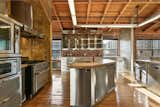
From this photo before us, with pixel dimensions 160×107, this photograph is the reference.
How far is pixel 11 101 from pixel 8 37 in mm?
964

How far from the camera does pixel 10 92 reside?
346 centimetres

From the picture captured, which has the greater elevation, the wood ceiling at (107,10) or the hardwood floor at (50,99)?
the wood ceiling at (107,10)

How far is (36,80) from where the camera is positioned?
5.91 meters

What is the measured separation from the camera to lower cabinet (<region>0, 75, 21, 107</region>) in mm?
3094

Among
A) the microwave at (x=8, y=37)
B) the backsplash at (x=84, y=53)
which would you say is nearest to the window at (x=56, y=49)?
the backsplash at (x=84, y=53)

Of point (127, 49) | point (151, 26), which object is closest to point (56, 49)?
point (127, 49)

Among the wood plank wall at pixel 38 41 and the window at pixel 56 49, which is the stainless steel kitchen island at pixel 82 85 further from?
the window at pixel 56 49

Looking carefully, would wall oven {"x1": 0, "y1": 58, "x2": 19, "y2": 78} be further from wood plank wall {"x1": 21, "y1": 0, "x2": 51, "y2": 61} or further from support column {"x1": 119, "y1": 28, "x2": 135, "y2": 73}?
support column {"x1": 119, "y1": 28, "x2": 135, "y2": 73}

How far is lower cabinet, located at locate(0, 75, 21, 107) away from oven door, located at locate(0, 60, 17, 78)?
0.07 meters

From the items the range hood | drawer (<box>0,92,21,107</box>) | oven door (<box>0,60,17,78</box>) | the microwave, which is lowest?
drawer (<box>0,92,21,107</box>)

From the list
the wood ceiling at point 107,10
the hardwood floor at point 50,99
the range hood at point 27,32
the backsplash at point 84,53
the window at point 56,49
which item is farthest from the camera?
the window at point 56,49

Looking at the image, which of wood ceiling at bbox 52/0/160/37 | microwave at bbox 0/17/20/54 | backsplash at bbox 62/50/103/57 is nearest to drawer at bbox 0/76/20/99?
microwave at bbox 0/17/20/54

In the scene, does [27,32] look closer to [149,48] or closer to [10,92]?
[10,92]

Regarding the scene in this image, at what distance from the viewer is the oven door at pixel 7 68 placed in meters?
3.17
